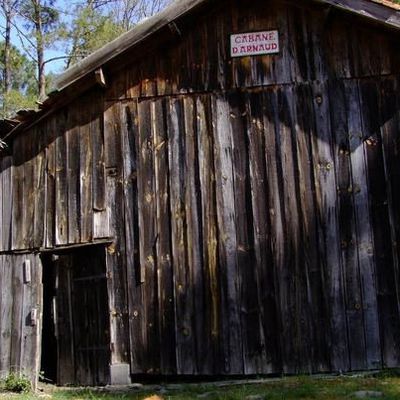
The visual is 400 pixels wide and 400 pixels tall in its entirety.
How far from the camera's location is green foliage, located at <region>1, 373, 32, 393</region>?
9281mm

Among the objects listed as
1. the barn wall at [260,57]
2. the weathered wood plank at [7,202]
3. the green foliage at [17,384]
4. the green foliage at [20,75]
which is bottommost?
the green foliage at [17,384]

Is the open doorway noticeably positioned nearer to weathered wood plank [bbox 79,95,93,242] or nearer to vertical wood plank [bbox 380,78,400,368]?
weathered wood plank [bbox 79,95,93,242]

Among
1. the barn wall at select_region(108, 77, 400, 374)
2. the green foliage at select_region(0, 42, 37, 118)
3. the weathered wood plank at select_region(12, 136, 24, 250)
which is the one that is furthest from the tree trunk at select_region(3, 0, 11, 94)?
the barn wall at select_region(108, 77, 400, 374)

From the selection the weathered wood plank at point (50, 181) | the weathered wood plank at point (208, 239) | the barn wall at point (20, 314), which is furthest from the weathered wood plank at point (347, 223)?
the barn wall at point (20, 314)

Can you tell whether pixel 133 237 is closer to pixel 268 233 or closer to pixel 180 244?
pixel 180 244

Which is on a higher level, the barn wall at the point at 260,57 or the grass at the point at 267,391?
the barn wall at the point at 260,57

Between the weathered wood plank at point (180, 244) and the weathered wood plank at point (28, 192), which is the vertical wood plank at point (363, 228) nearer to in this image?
the weathered wood plank at point (180, 244)

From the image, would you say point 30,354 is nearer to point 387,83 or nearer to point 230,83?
point 230,83

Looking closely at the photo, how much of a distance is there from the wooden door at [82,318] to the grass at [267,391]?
509 mm

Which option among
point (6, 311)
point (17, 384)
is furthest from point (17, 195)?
point (17, 384)

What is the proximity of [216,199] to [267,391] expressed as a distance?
8.97ft

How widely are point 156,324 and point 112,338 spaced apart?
25.9 inches

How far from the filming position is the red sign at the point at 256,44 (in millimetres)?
9570

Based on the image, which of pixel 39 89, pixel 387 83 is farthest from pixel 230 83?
pixel 39 89
